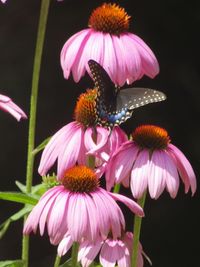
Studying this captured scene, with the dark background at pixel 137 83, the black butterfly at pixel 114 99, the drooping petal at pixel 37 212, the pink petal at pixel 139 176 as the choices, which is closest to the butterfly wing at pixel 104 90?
the black butterfly at pixel 114 99

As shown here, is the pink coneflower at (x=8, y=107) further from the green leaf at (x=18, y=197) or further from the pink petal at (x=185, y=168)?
the pink petal at (x=185, y=168)

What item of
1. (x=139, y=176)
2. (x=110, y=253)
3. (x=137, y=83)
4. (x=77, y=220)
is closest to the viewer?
(x=77, y=220)

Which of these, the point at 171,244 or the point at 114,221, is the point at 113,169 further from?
the point at 171,244

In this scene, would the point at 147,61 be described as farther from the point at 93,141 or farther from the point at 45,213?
the point at 45,213

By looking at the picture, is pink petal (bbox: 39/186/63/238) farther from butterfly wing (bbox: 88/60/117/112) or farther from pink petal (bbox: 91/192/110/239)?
butterfly wing (bbox: 88/60/117/112)

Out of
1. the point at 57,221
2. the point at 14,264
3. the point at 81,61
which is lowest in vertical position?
the point at 14,264

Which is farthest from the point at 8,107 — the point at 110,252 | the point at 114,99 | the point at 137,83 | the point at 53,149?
the point at 137,83
